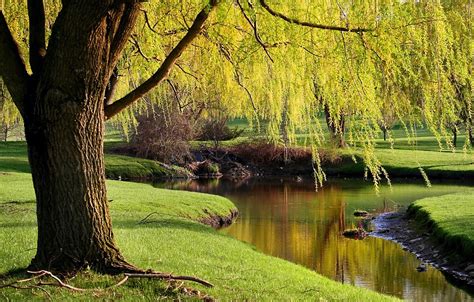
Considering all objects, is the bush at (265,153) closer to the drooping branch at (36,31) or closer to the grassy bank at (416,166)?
the grassy bank at (416,166)

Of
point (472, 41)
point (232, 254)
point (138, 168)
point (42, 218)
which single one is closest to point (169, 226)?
point (232, 254)

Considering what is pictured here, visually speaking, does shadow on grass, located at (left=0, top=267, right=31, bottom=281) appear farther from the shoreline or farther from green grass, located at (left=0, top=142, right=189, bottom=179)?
green grass, located at (left=0, top=142, right=189, bottom=179)

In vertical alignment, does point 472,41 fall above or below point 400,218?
above

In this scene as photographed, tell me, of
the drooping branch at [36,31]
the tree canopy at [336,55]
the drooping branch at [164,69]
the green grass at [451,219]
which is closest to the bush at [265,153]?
the green grass at [451,219]

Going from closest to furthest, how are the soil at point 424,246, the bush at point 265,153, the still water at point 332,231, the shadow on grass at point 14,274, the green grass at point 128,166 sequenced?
1. the shadow on grass at point 14,274
2. the still water at point 332,231
3. the soil at point 424,246
4. the green grass at point 128,166
5. the bush at point 265,153

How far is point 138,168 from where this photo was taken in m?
39.0

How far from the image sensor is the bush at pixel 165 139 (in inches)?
1646

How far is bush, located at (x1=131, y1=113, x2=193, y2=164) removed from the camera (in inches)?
1646

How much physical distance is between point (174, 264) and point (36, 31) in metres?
3.84

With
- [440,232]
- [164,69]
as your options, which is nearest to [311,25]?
[164,69]

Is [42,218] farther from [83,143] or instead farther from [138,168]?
[138,168]

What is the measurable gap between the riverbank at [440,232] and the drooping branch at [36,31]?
10.3m

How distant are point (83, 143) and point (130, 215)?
9476mm

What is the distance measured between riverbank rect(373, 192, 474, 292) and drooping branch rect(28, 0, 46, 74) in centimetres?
1029
